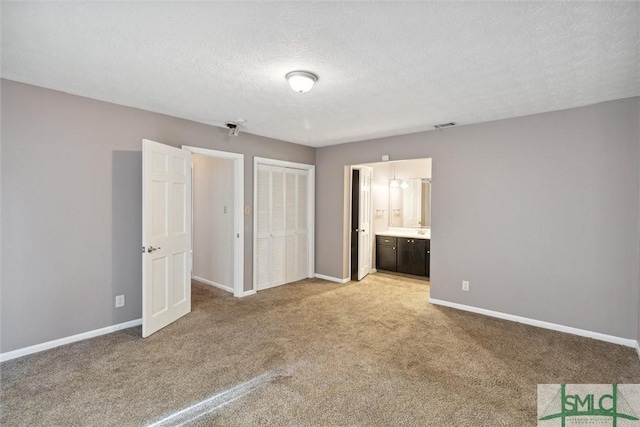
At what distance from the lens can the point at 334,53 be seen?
2150mm

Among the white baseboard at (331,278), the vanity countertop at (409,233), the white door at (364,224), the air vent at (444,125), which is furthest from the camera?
the vanity countertop at (409,233)

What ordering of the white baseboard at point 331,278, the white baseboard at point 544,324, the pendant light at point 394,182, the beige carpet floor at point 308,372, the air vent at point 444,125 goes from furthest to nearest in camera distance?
the pendant light at point 394,182, the white baseboard at point 331,278, the air vent at point 444,125, the white baseboard at point 544,324, the beige carpet floor at point 308,372

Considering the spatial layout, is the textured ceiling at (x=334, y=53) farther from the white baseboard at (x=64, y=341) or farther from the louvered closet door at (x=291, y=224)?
the white baseboard at (x=64, y=341)

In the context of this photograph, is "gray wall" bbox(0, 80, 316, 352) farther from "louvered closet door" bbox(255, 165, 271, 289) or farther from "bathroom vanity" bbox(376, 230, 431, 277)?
"bathroom vanity" bbox(376, 230, 431, 277)

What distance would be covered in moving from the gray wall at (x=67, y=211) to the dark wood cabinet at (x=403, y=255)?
4.21 meters

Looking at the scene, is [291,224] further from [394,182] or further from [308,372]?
[308,372]

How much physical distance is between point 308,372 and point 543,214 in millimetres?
3047

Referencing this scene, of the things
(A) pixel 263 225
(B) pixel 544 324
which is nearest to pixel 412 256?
(B) pixel 544 324

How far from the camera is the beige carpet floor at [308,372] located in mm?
2023

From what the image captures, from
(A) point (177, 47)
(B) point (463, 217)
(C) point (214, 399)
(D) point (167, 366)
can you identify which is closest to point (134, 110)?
(A) point (177, 47)

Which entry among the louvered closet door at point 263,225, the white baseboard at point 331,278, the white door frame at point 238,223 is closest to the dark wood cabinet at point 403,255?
the white baseboard at point 331,278

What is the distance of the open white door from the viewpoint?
10.3 ft

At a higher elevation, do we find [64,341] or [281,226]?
[281,226]

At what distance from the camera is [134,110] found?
11.1 feet
